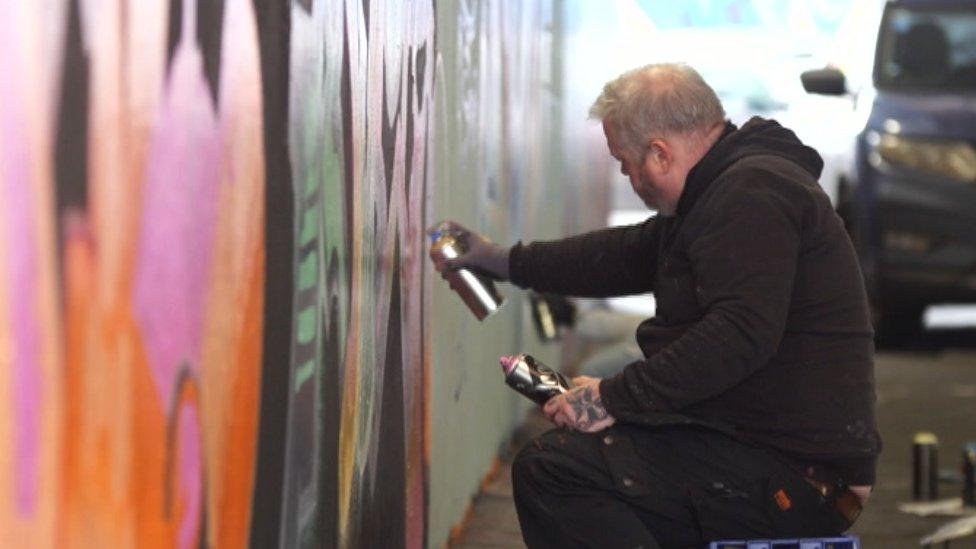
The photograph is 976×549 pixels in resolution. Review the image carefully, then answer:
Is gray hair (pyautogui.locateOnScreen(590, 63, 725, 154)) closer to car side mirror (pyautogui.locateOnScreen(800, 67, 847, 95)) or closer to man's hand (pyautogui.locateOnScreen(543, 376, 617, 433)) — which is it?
man's hand (pyautogui.locateOnScreen(543, 376, 617, 433))

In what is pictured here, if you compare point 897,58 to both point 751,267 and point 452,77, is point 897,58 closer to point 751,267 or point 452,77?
point 452,77

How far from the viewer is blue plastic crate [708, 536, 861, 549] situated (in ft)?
12.2

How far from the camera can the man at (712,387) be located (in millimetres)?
3803

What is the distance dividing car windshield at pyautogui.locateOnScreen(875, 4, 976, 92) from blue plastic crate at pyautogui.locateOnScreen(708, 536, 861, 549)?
8516 mm

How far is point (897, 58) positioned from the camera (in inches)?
478

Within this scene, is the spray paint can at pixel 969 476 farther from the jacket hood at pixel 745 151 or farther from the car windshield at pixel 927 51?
the car windshield at pixel 927 51

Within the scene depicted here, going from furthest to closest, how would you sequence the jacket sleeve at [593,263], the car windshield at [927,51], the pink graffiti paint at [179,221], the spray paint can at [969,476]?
the car windshield at [927,51] < the spray paint can at [969,476] < the jacket sleeve at [593,263] < the pink graffiti paint at [179,221]

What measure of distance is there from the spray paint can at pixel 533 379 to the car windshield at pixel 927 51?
8307 millimetres

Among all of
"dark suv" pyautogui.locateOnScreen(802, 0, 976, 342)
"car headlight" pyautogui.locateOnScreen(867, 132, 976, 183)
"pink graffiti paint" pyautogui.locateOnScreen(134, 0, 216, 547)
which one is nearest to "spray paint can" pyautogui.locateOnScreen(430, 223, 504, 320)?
"pink graffiti paint" pyautogui.locateOnScreen(134, 0, 216, 547)

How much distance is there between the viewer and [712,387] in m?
3.80

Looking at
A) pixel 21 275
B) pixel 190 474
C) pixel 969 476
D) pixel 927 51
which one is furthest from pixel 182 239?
pixel 927 51

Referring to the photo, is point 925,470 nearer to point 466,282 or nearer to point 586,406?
point 466,282

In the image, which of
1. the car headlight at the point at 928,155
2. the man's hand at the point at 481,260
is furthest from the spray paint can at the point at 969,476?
the car headlight at the point at 928,155

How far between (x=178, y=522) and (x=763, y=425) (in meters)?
1.58
